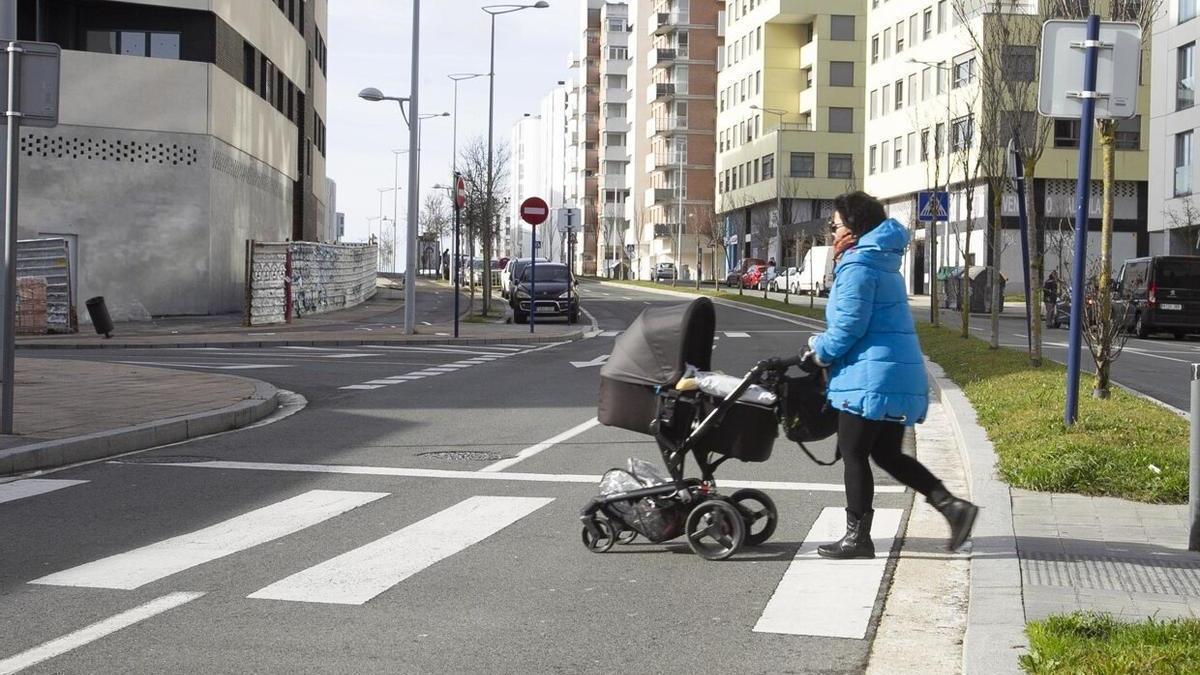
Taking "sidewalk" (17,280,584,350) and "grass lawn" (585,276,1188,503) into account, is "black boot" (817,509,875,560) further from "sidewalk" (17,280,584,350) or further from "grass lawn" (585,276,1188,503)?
"sidewalk" (17,280,584,350)

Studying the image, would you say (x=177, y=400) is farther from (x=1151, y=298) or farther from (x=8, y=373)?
(x=1151, y=298)

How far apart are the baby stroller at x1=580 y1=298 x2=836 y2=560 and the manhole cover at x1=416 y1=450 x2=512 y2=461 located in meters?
3.96

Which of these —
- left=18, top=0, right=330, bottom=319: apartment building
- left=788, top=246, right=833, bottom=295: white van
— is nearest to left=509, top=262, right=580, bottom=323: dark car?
left=18, top=0, right=330, bottom=319: apartment building

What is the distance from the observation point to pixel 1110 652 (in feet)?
16.0

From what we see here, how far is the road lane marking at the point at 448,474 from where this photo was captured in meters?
9.99

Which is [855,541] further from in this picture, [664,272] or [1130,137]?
[664,272]

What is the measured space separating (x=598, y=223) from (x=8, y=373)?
140 meters

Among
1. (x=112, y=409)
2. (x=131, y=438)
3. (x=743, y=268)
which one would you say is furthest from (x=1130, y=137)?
(x=131, y=438)

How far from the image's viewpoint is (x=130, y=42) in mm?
35938

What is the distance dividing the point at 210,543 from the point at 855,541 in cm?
323

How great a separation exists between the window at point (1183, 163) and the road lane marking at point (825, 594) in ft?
150

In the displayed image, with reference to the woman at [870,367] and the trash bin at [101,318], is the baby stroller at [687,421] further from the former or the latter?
the trash bin at [101,318]

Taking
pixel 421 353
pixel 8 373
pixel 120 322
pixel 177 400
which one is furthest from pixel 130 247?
pixel 8 373

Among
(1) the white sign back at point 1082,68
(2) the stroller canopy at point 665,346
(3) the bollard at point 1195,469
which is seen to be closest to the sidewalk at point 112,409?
(2) the stroller canopy at point 665,346
